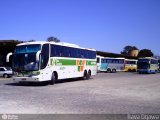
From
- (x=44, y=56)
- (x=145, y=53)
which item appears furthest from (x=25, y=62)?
(x=145, y=53)

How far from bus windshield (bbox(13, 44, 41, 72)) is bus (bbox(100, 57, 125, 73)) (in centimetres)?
3619

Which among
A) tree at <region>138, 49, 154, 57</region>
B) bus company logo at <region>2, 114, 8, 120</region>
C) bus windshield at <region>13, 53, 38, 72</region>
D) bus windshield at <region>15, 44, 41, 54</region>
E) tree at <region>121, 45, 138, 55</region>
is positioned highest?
tree at <region>121, 45, 138, 55</region>

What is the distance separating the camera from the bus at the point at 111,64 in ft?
188

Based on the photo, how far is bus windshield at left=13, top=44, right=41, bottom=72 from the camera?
21203 millimetres

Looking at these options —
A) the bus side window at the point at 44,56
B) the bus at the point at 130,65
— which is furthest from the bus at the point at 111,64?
the bus side window at the point at 44,56

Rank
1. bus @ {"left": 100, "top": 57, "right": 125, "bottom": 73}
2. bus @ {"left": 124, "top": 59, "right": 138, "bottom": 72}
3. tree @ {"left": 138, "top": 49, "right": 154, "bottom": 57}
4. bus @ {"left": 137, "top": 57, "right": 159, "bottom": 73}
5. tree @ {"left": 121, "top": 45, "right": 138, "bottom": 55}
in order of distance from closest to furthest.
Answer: bus @ {"left": 137, "top": 57, "right": 159, "bottom": 73}, bus @ {"left": 100, "top": 57, "right": 125, "bottom": 73}, bus @ {"left": 124, "top": 59, "right": 138, "bottom": 72}, tree @ {"left": 138, "top": 49, "right": 154, "bottom": 57}, tree @ {"left": 121, "top": 45, "right": 138, "bottom": 55}

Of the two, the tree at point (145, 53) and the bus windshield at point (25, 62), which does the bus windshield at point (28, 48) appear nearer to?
the bus windshield at point (25, 62)

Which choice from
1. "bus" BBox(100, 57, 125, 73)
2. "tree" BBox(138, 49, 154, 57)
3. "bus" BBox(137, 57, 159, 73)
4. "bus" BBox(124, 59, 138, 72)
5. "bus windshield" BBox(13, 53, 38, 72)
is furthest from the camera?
"tree" BBox(138, 49, 154, 57)

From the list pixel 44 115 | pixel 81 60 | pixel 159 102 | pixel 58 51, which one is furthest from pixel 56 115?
pixel 81 60

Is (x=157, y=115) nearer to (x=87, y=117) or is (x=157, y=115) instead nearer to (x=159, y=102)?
(x=87, y=117)

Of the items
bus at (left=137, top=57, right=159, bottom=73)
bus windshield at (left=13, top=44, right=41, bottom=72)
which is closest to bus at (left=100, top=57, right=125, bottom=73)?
bus at (left=137, top=57, right=159, bottom=73)

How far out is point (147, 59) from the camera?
53.3 meters

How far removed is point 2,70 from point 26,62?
18199 mm

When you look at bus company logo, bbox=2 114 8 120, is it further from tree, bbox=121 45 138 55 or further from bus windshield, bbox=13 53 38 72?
tree, bbox=121 45 138 55
